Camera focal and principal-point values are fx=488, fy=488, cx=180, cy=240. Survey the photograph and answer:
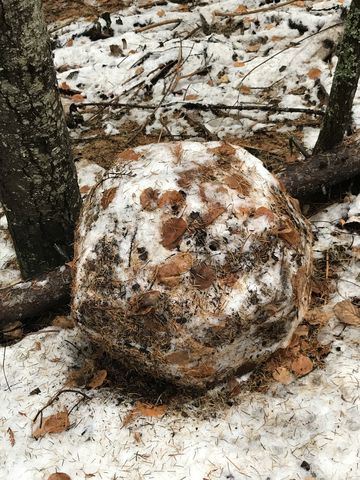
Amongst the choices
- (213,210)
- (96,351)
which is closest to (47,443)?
(96,351)

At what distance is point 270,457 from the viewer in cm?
263

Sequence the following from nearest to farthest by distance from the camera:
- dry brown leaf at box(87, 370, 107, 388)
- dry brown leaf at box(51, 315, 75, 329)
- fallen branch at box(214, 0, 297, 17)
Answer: dry brown leaf at box(87, 370, 107, 388) → dry brown leaf at box(51, 315, 75, 329) → fallen branch at box(214, 0, 297, 17)

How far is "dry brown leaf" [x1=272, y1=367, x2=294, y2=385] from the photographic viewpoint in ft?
9.75

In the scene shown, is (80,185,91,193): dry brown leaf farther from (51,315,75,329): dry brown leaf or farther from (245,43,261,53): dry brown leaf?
(245,43,261,53): dry brown leaf

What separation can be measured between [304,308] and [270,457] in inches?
35.2

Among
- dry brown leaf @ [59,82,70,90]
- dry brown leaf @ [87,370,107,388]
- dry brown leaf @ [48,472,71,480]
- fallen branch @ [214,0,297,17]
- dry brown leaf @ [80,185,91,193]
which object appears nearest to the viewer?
dry brown leaf @ [48,472,71,480]

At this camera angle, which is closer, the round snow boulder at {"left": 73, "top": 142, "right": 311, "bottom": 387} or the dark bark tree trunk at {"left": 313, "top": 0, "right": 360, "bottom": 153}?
the round snow boulder at {"left": 73, "top": 142, "right": 311, "bottom": 387}

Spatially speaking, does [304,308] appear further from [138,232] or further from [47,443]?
[47,443]

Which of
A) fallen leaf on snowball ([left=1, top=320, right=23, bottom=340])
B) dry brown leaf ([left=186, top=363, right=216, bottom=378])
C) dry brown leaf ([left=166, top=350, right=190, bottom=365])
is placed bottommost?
fallen leaf on snowball ([left=1, top=320, right=23, bottom=340])

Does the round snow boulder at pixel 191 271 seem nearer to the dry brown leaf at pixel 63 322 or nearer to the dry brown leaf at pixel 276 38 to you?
the dry brown leaf at pixel 63 322

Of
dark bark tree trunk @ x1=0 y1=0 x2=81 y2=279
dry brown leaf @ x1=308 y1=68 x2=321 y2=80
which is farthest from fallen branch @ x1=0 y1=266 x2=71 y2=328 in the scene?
dry brown leaf @ x1=308 y1=68 x2=321 y2=80

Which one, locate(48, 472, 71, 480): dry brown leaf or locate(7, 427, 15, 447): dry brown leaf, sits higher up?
locate(7, 427, 15, 447): dry brown leaf

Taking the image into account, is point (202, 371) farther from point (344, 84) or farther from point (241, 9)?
point (241, 9)

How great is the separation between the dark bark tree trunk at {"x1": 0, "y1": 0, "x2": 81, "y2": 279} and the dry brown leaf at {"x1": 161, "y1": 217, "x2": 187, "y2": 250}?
1126 mm
